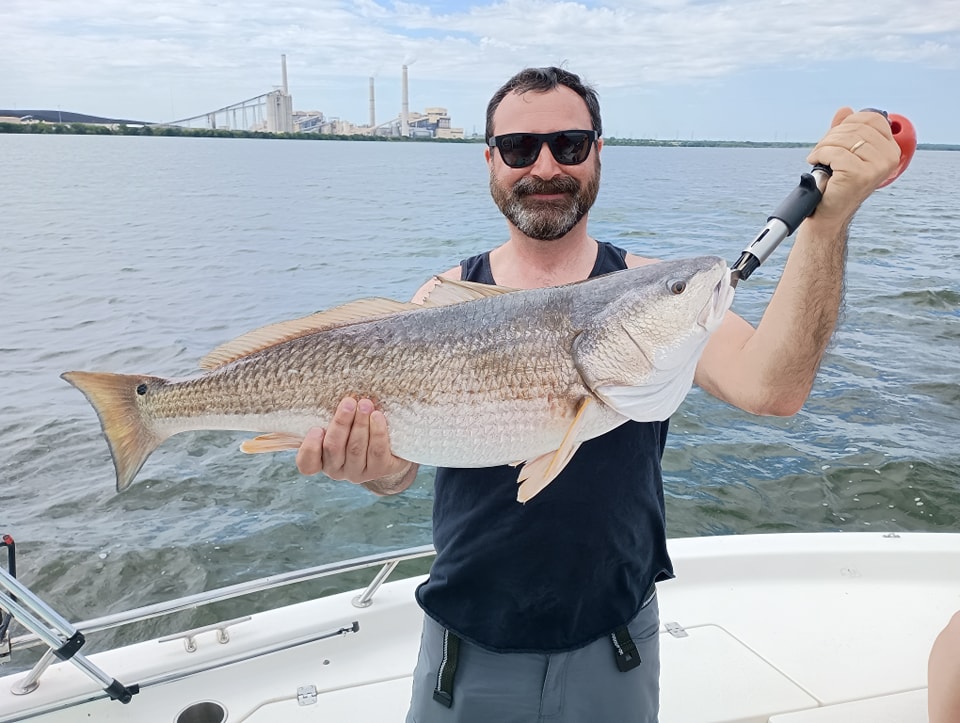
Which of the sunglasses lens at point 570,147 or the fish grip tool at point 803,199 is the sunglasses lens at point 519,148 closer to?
the sunglasses lens at point 570,147

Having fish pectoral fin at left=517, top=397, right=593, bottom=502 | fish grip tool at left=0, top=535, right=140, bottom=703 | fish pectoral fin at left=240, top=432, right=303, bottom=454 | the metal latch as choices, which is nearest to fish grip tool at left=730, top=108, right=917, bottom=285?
fish pectoral fin at left=517, top=397, right=593, bottom=502

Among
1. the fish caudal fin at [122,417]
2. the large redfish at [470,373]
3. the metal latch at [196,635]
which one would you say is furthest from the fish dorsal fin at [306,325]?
the metal latch at [196,635]

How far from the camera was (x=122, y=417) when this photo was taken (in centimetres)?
255

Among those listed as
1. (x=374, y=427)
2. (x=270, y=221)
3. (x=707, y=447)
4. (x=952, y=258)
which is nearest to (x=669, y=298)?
(x=374, y=427)

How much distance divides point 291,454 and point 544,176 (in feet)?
22.1

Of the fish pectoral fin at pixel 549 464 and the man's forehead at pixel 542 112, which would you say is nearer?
the fish pectoral fin at pixel 549 464

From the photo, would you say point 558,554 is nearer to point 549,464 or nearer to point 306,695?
point 549,464

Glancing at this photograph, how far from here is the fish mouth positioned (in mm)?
2166

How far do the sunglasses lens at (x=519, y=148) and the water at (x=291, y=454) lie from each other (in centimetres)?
133

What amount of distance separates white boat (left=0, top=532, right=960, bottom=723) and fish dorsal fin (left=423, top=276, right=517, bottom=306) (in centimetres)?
171

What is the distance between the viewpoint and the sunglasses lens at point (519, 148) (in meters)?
2.78

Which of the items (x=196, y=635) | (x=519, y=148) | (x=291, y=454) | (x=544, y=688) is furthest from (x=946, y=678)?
(x=291, y=454)

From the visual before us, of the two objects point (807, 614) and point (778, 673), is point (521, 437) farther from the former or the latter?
point (807, 614)

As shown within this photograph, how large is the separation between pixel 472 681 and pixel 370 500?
5.50 m
